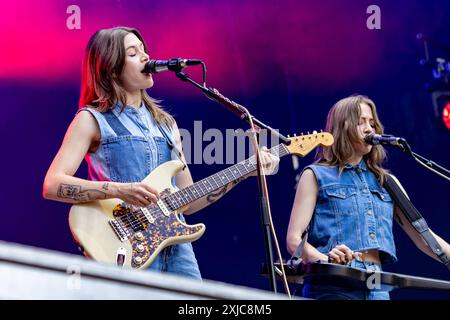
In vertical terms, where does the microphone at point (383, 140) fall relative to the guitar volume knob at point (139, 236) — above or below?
above

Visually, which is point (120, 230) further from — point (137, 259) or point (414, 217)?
point (414, 217)

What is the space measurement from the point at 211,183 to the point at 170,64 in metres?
0.53

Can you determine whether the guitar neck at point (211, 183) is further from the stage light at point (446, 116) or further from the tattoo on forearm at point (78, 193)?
the stage light at point (446, 116)

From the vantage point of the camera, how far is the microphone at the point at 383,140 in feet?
10.2

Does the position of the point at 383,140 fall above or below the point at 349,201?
above

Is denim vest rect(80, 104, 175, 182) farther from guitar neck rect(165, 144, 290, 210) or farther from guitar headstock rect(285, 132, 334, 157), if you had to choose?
guitar headstock rect(285, 132, 334, 157)

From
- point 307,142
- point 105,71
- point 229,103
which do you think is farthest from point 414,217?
point 105,71

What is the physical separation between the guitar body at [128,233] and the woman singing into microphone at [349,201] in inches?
22.9

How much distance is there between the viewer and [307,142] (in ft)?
10.9

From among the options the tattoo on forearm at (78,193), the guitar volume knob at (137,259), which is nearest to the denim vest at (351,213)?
the guitar volume knob at (137,259)

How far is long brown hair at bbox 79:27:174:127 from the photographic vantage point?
302 cm

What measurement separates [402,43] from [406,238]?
3.73 ft
